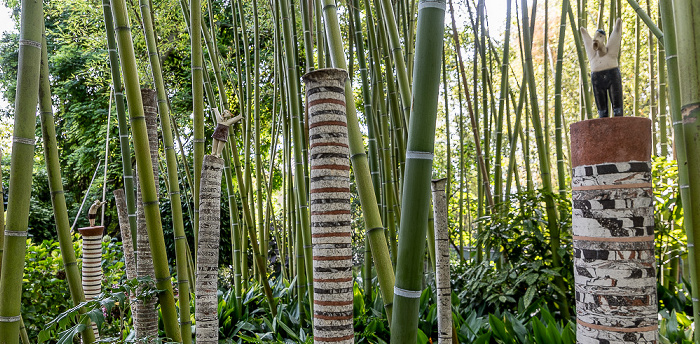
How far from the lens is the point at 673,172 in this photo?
6.10 feet

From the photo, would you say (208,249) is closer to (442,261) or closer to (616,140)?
(442,261)

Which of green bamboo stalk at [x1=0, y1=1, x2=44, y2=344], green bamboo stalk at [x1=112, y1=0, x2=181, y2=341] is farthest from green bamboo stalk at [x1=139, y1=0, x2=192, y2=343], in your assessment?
green bamboo stalk at [x1=0, y1=1, x2=44, y2=344]

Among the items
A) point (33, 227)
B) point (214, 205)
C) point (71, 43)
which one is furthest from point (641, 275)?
point (71, 43)

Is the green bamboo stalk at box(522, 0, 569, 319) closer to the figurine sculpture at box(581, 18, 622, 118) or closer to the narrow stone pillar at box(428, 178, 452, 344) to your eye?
the narrow stone pillar at box(428, 178, 452, 344)

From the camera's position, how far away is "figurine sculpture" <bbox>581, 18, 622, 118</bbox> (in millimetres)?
397

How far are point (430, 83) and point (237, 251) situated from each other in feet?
5.23

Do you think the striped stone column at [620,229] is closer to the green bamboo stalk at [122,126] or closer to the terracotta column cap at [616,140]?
the terracotta column cap at [616,140]

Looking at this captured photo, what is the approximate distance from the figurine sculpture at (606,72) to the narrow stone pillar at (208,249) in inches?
21.9

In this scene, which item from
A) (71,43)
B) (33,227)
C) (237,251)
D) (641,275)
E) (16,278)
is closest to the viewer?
(641,275)

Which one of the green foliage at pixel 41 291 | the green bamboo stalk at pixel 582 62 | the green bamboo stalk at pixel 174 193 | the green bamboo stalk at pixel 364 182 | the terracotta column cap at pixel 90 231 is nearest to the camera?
the green bamboo stalk at pixel 364 182

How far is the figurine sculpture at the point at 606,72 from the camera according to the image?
0.40 meters

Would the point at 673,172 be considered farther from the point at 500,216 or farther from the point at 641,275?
the point at 641,275

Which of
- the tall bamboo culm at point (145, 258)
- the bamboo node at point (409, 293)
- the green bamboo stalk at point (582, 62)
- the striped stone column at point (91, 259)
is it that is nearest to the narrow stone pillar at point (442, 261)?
the bamboo node at point (409, 293)

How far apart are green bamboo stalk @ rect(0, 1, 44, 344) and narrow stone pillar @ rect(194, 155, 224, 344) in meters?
0.25
